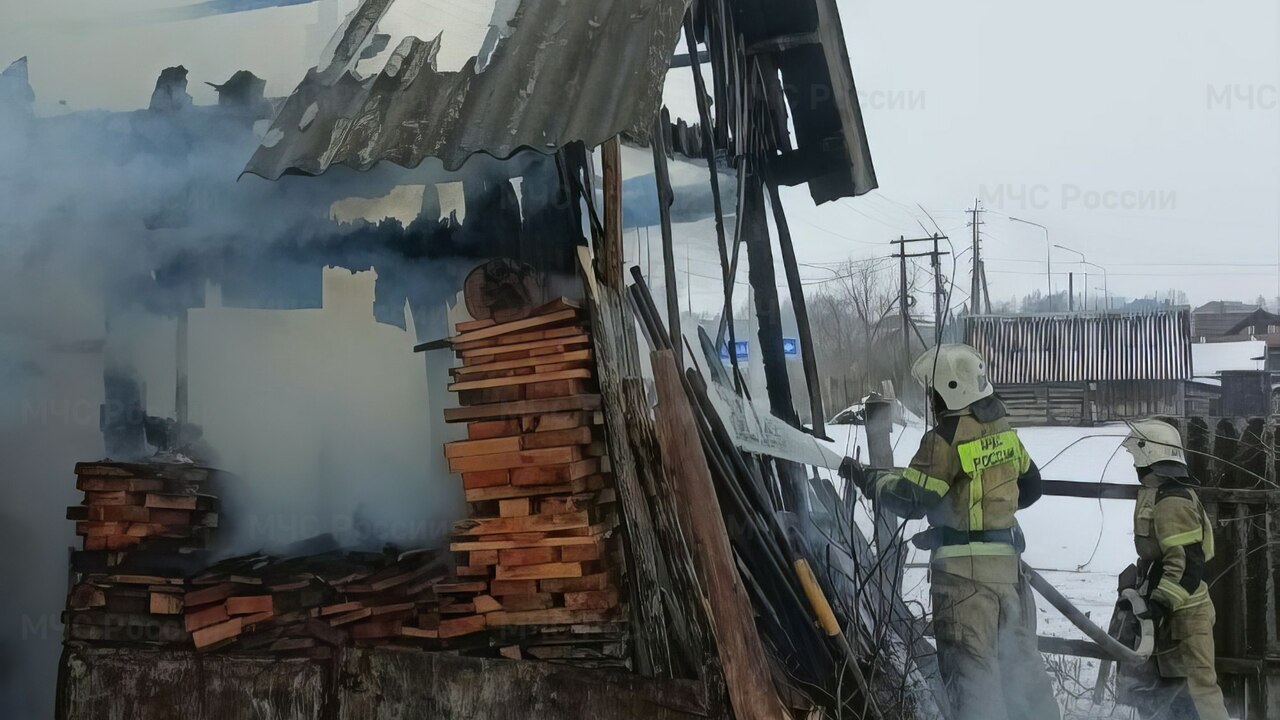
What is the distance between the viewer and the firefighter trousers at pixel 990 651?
3586 millimetres

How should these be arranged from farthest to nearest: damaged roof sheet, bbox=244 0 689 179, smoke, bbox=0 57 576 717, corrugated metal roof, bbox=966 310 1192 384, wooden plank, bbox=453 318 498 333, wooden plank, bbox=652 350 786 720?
smoke, bbox=0 57 576 717, wooden plank, bbox=453 318 498 333, wooden plank, bbox=652 350 786 720, corrugated metal roof, bbox=966 310 1192 384, damaged roof sheet, bbox=244 0 689 179

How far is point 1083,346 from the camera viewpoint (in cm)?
349

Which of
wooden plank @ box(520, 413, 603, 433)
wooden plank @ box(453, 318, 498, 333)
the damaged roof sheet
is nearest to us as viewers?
the damaged roof sheet

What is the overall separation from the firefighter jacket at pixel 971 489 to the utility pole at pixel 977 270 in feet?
1.20

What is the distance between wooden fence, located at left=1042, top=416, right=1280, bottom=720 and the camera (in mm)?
3445

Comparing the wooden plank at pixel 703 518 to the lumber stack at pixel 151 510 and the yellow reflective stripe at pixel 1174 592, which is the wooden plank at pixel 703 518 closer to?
the yellow reflective stripe at pixel 1174 592

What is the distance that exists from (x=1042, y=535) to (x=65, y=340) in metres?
4.19

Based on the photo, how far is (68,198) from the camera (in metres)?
4.22

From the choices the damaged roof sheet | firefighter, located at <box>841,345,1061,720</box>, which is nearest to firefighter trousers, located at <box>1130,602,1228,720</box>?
firefighter, located at <box>841,345,1061,720</box>

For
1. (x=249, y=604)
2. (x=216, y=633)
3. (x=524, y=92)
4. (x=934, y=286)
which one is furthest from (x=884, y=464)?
(x=216, y=633)

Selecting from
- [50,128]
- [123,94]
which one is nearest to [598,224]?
[123,94]

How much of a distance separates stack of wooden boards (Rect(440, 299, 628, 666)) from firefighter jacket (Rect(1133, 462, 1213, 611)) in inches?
76.9

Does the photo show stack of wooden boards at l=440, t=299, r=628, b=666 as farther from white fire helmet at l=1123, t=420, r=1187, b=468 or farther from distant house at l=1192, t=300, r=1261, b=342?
distant house at l=1192, t=300, r=1261, b=342

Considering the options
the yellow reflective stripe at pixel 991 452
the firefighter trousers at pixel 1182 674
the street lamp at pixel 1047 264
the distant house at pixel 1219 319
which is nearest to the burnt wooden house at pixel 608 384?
the yellow reflective stripe at pixel 991 452
